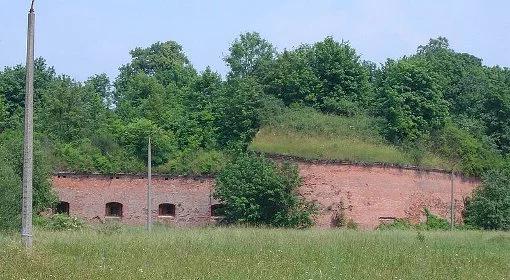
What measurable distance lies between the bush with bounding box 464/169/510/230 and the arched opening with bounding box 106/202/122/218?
48.5ft

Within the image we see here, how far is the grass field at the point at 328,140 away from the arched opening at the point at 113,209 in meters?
6.14

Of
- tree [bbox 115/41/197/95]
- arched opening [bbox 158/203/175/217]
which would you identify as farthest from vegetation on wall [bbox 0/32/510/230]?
tree [bbox 115/41/197/95]

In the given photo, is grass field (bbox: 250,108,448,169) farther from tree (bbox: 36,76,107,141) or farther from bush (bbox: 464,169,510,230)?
tree (bbox: 36,76,107,141)

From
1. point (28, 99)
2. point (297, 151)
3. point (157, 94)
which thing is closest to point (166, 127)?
point (157, 94)

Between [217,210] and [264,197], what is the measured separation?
10.9 feet

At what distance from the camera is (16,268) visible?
1413 cm

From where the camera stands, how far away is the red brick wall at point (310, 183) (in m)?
35.4

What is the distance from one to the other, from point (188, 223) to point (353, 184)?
713 centimetres

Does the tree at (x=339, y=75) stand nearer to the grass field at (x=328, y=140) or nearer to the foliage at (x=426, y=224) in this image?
the grass field at (x=328, y=140)

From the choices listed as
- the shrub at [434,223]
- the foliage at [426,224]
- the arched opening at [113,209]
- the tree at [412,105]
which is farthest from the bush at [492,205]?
the arched opening at [113,209]

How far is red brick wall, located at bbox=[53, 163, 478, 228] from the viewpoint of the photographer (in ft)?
116

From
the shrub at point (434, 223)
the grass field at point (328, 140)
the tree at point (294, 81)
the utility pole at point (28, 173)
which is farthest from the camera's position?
the tree at point (294, 81)

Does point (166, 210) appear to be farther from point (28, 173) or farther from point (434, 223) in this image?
point (28, 173)

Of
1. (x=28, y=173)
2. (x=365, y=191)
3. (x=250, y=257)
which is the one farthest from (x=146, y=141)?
(x=28, y=173)
